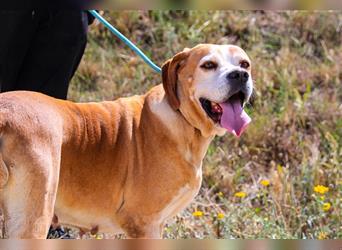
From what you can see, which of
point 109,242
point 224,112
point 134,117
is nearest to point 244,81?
point 224,112

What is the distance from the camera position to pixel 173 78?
419 centimetres

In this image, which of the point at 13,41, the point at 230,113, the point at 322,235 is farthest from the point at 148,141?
the point at 322,235

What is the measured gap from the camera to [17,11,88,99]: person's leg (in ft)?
15.5

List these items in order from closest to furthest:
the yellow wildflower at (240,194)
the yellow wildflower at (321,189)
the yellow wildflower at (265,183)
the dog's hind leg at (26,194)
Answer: the dog's hind leg at (26,194)
the yellow wildflower at (321,189)
the yellow wildflower at (240,194)
the yellow wildflower at (265,183)

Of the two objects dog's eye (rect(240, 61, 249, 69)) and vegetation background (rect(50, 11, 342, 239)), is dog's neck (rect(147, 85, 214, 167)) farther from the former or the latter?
vegetation background (rect(50, 11, 342, 239))

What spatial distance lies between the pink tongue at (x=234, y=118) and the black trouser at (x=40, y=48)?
3.66 ft

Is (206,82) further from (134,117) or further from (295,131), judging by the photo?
(295,131)

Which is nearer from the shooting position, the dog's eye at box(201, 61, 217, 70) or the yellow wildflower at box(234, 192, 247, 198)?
the dog's eye at box(201, 61, 217, 70)

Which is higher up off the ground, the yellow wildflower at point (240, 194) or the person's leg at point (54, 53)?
the person's leg at point (54, 53)

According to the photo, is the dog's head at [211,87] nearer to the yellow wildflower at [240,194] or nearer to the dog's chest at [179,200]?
the dog's chest at [179,200]

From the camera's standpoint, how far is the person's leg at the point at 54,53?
473 centimetres

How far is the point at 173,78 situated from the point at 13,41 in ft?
3.41

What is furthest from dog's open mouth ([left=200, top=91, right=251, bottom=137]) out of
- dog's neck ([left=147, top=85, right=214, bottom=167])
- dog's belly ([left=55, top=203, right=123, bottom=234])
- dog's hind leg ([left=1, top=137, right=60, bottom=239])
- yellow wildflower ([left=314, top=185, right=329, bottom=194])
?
yellow wildflower ([left=314, top=185, right=329, bottom=194])

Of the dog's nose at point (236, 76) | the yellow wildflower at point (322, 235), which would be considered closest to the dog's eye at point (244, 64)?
the dog's nose at point (236, 76)
